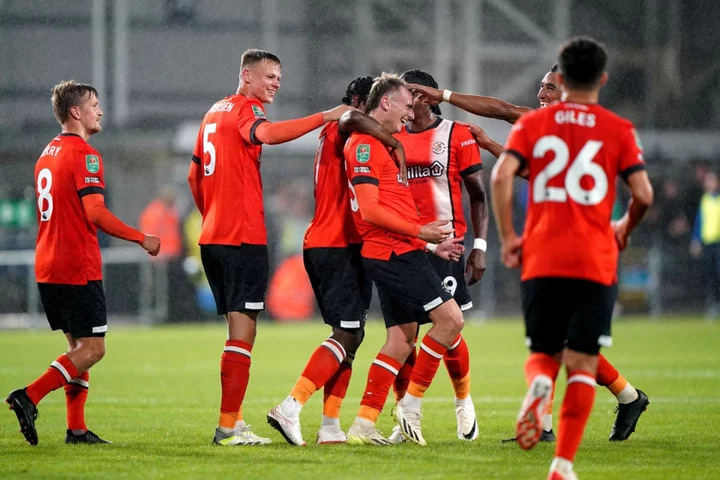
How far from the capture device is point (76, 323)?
7414 mm

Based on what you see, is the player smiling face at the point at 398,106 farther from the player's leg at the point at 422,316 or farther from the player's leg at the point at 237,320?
the player's leg at the point at 237,320

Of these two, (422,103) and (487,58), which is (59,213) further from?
(487,58)

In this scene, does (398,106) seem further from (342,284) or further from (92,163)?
(92,163)

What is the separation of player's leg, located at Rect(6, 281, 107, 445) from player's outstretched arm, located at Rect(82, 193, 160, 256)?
1.42 ft

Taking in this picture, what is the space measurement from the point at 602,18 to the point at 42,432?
895 inches

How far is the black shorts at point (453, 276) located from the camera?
7.88 m

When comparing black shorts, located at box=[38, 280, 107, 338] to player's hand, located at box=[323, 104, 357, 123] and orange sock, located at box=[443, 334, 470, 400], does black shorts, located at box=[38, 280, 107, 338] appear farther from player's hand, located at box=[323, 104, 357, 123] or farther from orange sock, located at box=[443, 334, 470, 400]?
orange sock, located at box=[443, 334, 470, 400]

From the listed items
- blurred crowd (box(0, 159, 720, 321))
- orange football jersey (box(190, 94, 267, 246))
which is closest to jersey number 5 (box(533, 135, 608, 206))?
orange football jersey (box(190, 94, 267, 246))

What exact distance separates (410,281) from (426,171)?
120cm

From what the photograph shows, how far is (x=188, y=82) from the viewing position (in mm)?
30109

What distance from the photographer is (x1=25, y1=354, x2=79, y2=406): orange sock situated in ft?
23.5

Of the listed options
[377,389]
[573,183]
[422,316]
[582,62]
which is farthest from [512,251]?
[377,389]

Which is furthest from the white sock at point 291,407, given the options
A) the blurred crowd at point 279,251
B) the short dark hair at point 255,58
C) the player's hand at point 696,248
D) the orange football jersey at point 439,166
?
the player's hand at point 696,248

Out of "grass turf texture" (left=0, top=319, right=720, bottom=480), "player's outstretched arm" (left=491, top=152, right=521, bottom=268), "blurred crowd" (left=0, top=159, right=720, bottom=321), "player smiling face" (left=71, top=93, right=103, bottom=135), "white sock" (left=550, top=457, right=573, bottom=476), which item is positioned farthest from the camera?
"blurred crowd" (left=0, top=159, right=720, bottom=321)
